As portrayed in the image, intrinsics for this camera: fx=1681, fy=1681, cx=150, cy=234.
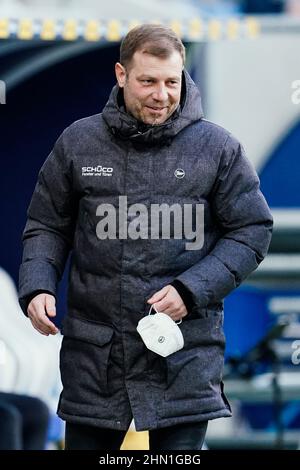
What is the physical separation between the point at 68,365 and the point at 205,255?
0.43 metres

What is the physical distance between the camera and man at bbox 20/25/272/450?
4.05 meters

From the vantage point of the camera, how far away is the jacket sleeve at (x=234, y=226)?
4.05 meters

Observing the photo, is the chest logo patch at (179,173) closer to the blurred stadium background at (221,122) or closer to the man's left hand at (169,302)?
the man's left hand at (169,302)

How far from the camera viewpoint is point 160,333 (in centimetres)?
394

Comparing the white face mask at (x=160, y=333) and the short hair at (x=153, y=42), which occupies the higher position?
the short hair at (x=153, y=42)

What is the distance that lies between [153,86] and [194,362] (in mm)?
677

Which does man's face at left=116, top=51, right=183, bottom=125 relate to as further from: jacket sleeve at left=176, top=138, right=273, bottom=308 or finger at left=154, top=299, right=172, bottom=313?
finger at left=154, top=299, right=172, bottom=313

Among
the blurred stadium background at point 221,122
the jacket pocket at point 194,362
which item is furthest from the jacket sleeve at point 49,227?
the blurred stadium background at point 221,122

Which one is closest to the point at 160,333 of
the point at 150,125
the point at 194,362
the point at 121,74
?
the point at 194,362

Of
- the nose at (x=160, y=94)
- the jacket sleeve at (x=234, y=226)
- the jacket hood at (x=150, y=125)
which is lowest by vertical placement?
the jacket sleeve at (x=234, y=226)

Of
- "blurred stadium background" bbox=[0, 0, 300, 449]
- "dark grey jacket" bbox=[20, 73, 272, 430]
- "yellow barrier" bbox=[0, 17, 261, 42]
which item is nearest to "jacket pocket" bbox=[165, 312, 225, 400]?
Answer: "dark grey jacket" bbox=[20, 73, 272, 430]

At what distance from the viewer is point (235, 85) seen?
23.2 feet

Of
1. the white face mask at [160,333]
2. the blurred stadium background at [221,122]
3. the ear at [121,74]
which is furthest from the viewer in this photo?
the blurred stadium background at [221,122]

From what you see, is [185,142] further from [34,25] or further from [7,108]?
[7,108]
